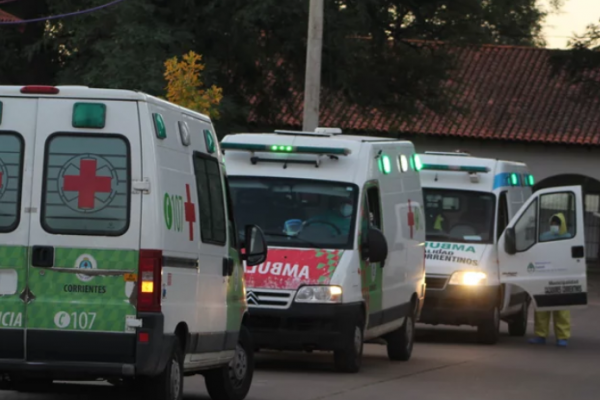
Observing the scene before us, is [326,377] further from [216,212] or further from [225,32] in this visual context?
[225,32]

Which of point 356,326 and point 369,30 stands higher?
point 369,30

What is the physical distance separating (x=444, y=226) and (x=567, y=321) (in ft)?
6.64

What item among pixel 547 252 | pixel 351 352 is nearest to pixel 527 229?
pixel 547 252

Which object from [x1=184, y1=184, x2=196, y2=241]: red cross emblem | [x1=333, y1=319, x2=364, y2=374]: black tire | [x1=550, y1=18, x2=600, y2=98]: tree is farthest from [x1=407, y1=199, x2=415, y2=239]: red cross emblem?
[x1=550, y1=18, x2=600, y2=98]: tree

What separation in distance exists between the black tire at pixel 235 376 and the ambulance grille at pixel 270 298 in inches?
85.7

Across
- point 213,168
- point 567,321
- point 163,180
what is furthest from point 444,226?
point 163,180

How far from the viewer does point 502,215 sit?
20.1 metres

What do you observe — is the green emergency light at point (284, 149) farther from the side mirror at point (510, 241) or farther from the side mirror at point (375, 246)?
the side mirror at point (510, 241)

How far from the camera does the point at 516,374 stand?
15445 mm

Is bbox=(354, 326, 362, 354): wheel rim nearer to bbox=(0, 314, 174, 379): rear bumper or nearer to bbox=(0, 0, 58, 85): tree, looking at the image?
bbox=(0, 314, 174, 379): rear bumper

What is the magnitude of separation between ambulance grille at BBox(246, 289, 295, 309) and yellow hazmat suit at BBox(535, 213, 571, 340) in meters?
5.83

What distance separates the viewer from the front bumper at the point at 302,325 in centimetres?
1410

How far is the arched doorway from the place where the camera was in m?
49.8

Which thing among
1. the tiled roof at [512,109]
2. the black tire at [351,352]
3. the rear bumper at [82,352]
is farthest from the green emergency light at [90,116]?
the tiled roof at [512,109]
